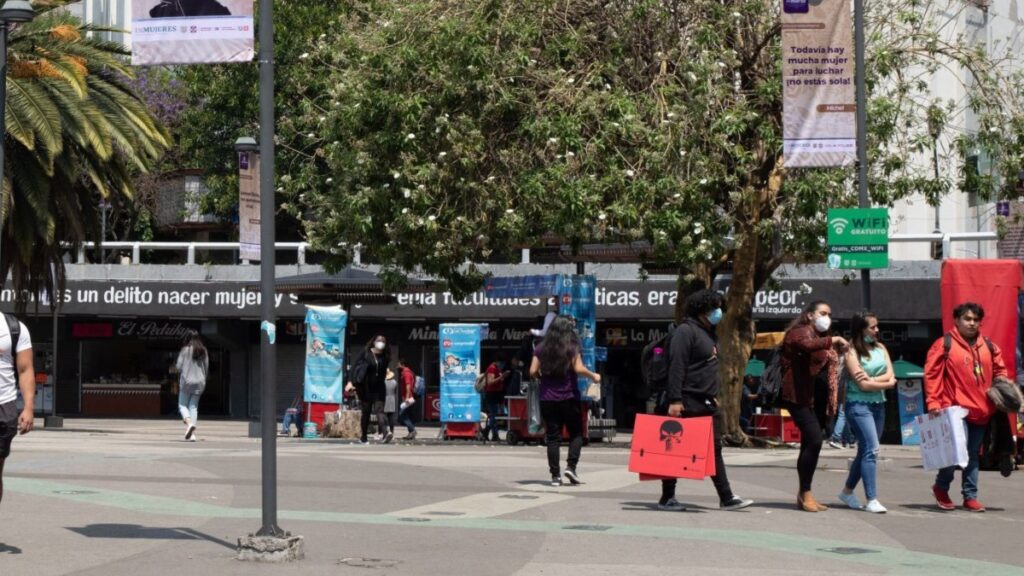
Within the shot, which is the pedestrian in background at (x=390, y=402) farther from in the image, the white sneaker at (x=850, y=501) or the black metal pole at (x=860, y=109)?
the white sneaker at (x=850, y=501)

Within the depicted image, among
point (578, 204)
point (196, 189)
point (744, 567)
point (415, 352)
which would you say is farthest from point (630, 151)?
point (196, 189)

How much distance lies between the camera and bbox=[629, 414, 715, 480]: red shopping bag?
12109mm

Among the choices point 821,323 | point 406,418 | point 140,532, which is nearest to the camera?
point 140,532

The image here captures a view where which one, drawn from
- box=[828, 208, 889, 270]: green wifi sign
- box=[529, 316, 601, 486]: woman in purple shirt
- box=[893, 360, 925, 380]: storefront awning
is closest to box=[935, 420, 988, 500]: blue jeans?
box=[529, 316, 601, 486]: woman in purple shirt

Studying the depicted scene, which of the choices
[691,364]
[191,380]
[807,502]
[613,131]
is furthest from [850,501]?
[191,380]

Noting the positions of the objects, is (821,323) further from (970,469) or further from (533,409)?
(533,409)

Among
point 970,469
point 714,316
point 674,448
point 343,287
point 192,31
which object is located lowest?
point 970,469

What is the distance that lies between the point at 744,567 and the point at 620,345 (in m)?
26.4

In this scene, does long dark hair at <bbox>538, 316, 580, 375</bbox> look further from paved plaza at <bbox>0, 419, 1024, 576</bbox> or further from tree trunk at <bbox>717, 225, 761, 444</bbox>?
tree trunk at <bbox>717, 225, 761, 444</bbox>

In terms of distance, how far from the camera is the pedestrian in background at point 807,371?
12336 millimetres

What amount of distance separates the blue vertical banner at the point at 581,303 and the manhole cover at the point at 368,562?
13.9 meters

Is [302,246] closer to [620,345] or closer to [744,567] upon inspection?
[620,345]

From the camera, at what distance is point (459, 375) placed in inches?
1038

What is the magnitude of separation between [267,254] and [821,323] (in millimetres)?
5065
